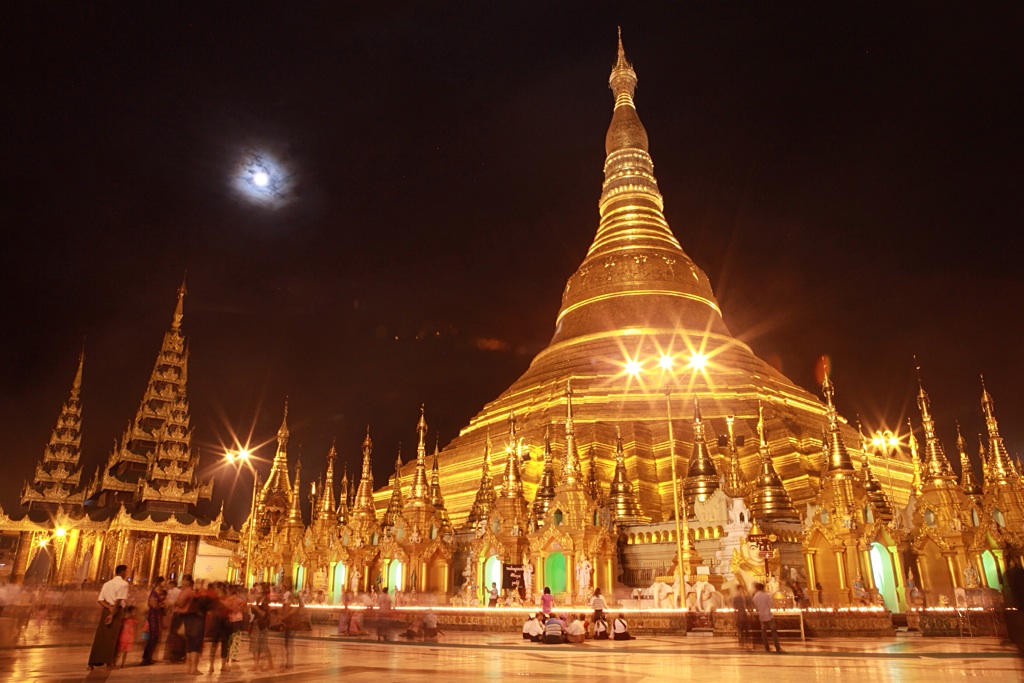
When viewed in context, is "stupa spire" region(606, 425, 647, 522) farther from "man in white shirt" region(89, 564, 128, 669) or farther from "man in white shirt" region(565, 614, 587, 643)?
"man in white shirt" region(89, 564, 128, 669)

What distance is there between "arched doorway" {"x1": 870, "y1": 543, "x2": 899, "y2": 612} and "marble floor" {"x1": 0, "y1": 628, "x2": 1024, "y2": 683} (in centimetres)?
499

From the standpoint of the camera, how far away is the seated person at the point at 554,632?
12000mm

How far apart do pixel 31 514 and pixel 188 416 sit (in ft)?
29.9

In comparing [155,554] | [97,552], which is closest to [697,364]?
[155,554]

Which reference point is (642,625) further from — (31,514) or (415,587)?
(31,514)

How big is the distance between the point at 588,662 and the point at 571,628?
3827 millimetres

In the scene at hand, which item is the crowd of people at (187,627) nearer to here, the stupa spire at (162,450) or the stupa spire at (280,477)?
the stupa spire at (280,477)

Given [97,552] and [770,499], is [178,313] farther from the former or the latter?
[770,499]

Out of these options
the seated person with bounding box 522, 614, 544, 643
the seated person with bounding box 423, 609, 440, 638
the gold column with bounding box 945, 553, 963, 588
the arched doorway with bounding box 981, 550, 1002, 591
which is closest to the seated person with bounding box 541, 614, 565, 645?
the seated person with bounding box 522, 614, 544, 643

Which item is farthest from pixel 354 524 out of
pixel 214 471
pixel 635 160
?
pixel 635 160

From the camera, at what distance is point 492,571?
19.7 m

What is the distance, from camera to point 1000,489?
71.5 feet

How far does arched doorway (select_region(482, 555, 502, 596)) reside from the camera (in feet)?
64.2

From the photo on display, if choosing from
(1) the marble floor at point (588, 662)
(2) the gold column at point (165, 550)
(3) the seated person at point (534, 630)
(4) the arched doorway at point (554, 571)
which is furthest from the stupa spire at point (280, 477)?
(3) the seated person at point (534, 630)
